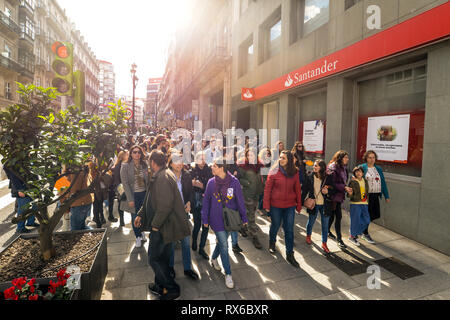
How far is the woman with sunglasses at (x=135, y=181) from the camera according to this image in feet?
16.6

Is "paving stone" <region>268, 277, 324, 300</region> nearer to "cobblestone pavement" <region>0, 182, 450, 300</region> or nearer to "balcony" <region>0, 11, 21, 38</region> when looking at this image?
"cobblestone pavement" <region>0, 182, 450, 300</region>

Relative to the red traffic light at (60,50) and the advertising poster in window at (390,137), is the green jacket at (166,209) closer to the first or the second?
the red traffic light at (60,50)

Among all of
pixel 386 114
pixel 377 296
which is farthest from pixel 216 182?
pixel 386 114

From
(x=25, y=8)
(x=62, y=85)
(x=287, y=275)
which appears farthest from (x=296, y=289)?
(x=25, y=8)

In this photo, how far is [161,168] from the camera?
3.46 meters

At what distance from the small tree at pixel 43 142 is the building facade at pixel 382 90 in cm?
650

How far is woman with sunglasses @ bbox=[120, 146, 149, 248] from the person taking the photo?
507 cm

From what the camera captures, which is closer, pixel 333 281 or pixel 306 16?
pixel 333 281

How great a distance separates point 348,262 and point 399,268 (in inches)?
33.7

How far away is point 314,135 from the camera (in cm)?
982

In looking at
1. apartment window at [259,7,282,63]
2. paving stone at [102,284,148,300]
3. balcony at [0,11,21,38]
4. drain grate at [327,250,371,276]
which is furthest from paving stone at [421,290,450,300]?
balcony at [0,11,21,38]

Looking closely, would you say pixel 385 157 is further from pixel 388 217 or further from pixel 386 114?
Result: pixel 388 217

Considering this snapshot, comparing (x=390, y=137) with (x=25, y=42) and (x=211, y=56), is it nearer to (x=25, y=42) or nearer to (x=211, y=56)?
(x=211, y=56)
